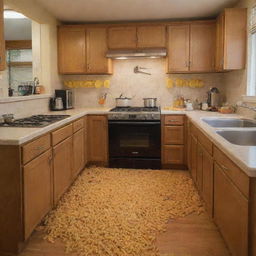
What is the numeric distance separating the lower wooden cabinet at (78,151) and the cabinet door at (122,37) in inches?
56.9

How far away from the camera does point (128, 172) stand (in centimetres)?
412

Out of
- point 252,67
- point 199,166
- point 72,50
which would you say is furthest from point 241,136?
point 72,50

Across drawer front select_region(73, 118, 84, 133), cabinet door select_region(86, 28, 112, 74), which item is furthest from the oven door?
cabinet door select_region(86, 28, 112, 74)

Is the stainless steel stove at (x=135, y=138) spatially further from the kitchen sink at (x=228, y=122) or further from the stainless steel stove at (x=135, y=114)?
the kitchen sink at (x=228, y=122)

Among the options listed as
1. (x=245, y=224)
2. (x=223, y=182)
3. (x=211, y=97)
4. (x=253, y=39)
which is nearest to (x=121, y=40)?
(x=211, y=97)

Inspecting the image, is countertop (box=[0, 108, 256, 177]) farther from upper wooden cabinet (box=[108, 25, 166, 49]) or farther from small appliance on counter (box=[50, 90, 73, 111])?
upper wooden cabinet (box=[108, 25, 166, 49])

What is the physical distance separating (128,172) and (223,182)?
2.26 metres

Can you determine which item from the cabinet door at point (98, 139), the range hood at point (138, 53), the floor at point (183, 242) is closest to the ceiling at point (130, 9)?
the range hood at point (138, 53)

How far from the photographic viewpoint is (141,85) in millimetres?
4816

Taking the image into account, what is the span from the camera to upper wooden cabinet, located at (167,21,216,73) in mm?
4293

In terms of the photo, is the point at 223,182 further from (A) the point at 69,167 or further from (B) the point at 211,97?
(B) the point at 211,97

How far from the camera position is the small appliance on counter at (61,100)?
4.32 meters

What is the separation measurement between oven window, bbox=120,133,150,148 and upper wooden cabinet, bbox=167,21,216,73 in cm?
118

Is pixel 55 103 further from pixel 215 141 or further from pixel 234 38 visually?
pixel 215 141
